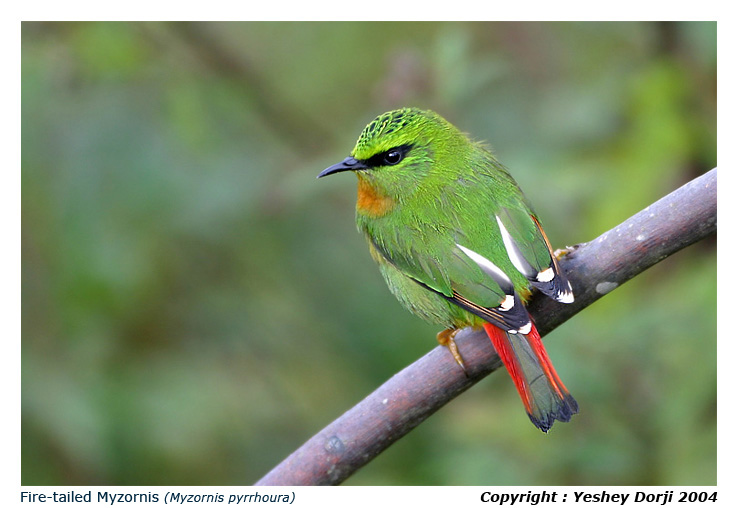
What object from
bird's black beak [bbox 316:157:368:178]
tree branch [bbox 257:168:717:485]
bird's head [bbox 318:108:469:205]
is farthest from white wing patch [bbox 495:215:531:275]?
bird's black beak [bbox 316:157:368:178]

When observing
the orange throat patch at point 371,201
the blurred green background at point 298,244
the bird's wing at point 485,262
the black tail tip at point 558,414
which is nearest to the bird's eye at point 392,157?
the orange throat patch at point 371,201

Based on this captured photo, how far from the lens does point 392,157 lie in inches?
124

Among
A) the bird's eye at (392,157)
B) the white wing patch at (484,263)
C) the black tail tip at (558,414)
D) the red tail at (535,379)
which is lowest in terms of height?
the black tail tip at (558,414)

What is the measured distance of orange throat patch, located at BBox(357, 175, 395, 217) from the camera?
3.19m

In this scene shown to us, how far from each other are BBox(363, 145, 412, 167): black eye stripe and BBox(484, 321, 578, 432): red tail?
2.65 ft

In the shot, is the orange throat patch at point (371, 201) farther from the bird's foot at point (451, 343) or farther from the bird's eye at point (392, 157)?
the bird's foot at point (451, 343)

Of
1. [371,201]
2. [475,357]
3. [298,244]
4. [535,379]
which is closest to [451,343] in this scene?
[475,357]

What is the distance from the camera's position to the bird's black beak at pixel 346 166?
3031mm

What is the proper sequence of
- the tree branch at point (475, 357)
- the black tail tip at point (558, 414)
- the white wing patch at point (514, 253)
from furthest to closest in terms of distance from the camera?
the white wing patch at point (514, 253) < the black tail tip at point (558, 414) < the tree branch at point (475, 357)

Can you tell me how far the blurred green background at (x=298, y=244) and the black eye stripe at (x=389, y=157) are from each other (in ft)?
2.04

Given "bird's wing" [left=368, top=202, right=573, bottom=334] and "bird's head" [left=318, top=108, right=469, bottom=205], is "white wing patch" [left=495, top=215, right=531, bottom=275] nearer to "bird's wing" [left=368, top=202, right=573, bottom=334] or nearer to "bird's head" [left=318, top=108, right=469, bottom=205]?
"bird's wing" [left=368, top=202, right=573, bottom=334]

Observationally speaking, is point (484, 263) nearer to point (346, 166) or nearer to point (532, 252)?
point (532, 252)

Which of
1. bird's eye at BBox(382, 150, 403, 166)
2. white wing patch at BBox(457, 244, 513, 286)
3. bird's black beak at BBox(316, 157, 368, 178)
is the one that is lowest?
white wing patch at BBox(457, 244, 513, 286)
